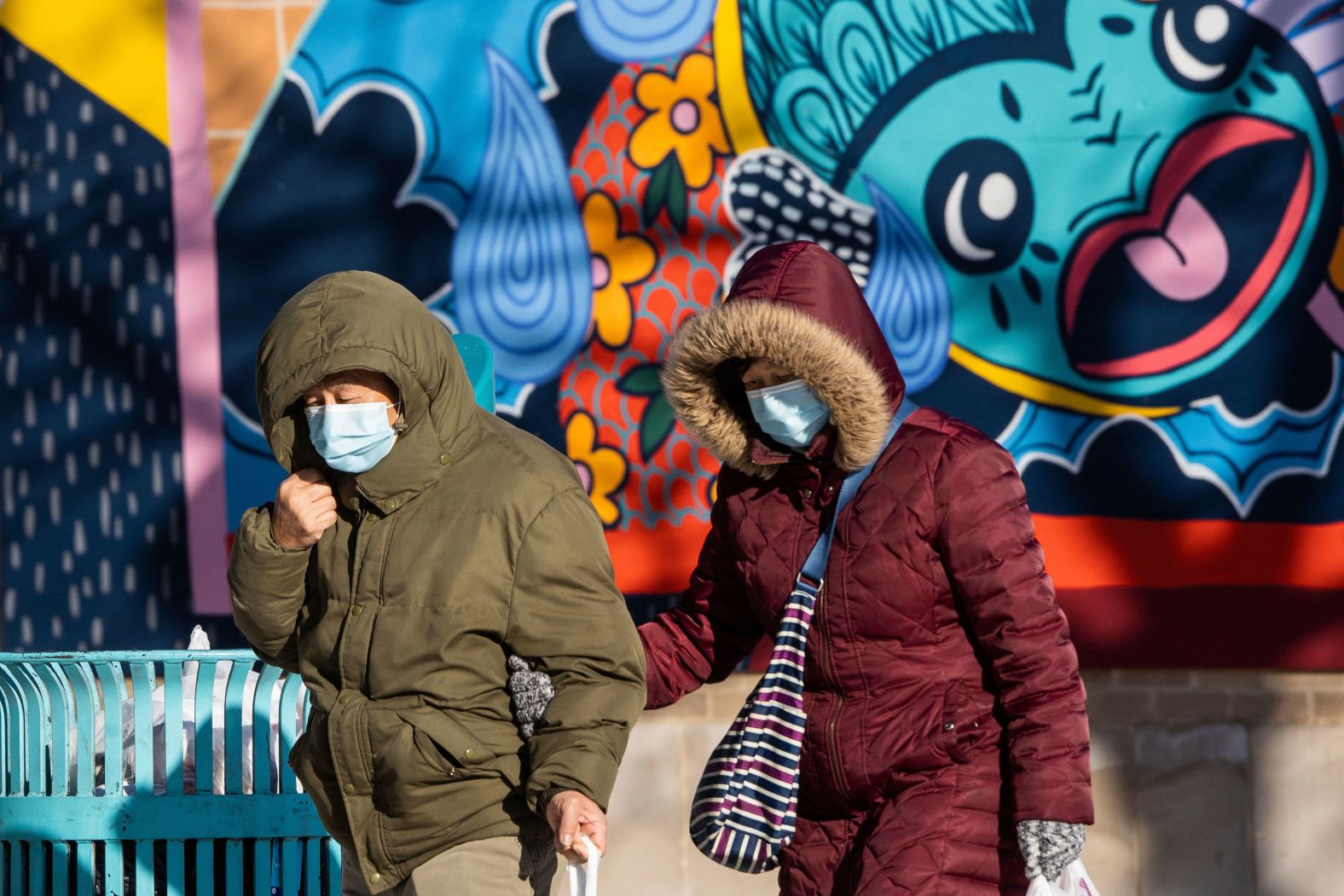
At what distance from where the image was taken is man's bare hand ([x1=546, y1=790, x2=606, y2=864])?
2.82m

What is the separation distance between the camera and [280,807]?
416 cm

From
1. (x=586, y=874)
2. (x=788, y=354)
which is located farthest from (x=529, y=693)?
(x=788, y=354)

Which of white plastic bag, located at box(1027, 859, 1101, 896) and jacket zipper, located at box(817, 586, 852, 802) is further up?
jacket zipper, located at box(817, 586, 852, 802)

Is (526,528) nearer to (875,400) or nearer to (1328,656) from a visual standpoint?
(875,400)

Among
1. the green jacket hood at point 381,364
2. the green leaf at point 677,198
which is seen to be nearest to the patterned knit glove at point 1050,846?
the green jacket hood at point 381,364

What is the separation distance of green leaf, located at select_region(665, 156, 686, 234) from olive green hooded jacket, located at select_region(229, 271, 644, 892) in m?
2.60

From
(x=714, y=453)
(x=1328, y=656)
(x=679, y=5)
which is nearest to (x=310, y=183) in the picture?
(x=679, y=5)

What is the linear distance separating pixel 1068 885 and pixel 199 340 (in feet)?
12.2

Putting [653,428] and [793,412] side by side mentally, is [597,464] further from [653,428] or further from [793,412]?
[793,412]

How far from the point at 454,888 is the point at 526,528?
2.03ft

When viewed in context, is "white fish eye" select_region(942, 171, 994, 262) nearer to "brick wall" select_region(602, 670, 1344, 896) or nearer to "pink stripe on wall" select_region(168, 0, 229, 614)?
"brick wall" select_region(602, 670, 1344, 896)

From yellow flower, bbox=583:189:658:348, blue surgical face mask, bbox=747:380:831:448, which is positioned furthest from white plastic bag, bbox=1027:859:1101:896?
yellow flower, bbox=583:189:658:348

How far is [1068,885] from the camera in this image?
2.98 meters

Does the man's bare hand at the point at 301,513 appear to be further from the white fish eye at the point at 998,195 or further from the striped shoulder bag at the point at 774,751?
the white fish eye at the point at 998,195
